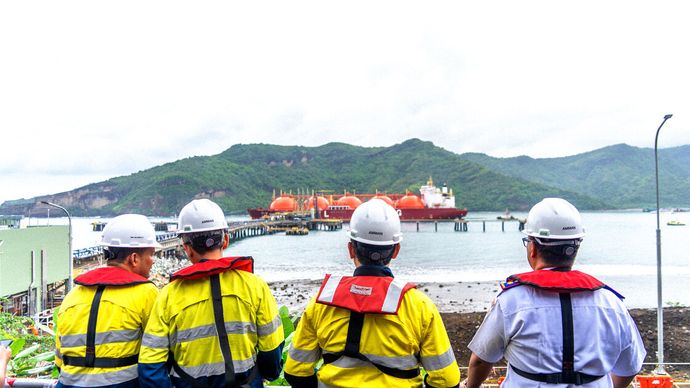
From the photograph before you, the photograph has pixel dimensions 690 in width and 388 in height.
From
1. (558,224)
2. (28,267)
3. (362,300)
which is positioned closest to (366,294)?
(362,300)

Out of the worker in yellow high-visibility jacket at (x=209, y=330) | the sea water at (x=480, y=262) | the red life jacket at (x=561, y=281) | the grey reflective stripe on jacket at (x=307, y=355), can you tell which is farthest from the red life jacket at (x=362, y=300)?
A: the sea water at (x=480, y=262)

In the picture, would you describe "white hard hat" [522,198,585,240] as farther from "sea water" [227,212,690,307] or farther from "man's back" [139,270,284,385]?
"sea water" [227,212,690,307]

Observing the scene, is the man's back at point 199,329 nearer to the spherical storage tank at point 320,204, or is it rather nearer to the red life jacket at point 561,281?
the red life jacket at point 561,281

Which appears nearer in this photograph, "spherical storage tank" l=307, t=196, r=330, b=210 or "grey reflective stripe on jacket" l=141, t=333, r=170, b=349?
"grey reflective stripe on jacket" l=141, t=333, r=170, b=349

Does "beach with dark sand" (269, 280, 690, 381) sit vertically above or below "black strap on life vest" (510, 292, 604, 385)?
below

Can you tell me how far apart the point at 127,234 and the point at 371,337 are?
59.1 inches

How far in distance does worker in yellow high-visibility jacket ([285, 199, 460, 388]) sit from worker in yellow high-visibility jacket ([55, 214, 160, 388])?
81 centimetres

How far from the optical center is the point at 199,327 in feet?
6.44

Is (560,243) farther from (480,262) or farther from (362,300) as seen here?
(480,262)

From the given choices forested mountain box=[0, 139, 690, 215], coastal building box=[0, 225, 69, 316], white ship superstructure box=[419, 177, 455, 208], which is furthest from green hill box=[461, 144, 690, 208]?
→ coastal building box=[0, 225, 69, 316]

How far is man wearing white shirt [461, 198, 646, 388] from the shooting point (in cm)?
174

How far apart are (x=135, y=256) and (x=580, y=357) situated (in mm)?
2215

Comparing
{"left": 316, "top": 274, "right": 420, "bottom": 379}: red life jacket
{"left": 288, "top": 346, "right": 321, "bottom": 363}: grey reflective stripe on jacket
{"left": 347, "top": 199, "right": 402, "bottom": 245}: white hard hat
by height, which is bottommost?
{"left": 288, "top": 346, "right": 321, "bottom": 363}: grey reflective stripe on jacket

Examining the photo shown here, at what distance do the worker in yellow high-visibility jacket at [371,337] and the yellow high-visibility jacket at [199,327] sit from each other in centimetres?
25
